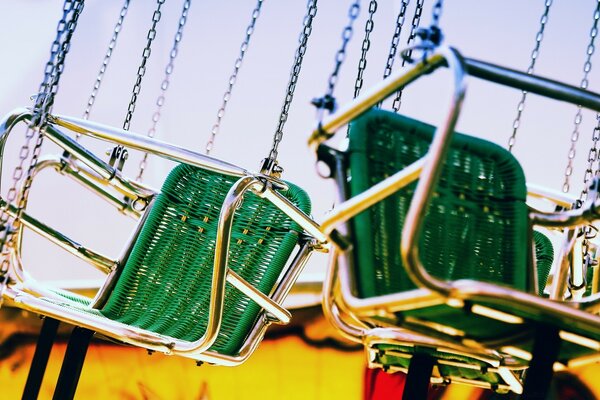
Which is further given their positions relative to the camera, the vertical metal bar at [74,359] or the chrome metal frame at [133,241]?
the vertical metal bar at [74,359]

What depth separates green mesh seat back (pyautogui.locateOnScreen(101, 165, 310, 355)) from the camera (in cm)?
220

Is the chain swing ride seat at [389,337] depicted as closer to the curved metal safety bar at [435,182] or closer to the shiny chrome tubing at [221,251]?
the curved metal safety bar at [435,182]

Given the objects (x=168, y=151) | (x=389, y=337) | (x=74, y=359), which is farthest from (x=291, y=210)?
(x=74, y=359)

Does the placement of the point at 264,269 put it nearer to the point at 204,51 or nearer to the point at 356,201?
the point at 356,201

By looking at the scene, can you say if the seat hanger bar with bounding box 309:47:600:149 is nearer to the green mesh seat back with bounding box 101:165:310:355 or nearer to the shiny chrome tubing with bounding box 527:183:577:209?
the shiny chrome tubing with bounding box 527:183:577:209

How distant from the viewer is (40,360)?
91.0 inches

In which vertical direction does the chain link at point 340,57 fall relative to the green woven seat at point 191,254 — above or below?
above

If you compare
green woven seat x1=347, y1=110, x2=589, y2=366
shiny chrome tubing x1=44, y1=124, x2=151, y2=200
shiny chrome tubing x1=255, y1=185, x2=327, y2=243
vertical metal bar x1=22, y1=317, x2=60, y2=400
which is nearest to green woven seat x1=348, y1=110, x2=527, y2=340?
green woven seat x1=347, y1=110, x2=589, y2=366

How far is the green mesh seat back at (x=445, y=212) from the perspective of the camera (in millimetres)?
1354

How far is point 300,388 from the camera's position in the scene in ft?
13.6

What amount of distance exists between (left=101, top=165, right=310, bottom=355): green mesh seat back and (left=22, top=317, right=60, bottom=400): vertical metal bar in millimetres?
200

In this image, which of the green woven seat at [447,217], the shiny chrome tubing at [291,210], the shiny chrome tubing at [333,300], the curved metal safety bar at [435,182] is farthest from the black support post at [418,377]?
the curved metal safety bar at [435,182]

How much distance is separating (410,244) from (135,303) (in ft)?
4.30

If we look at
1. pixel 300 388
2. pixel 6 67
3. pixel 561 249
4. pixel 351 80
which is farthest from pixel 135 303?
pixel 6 67
